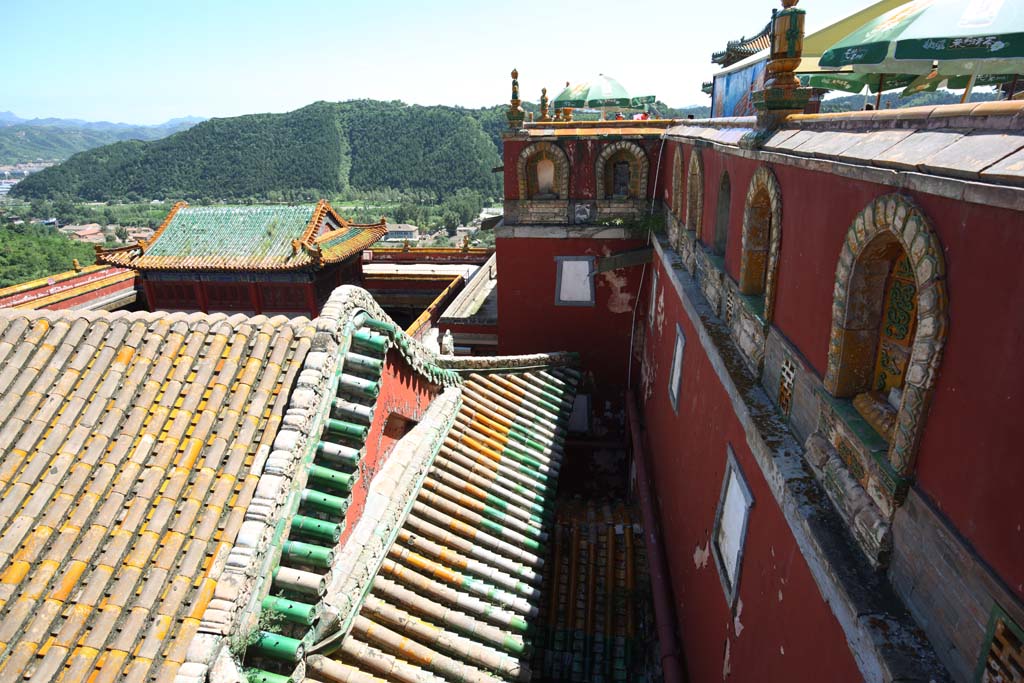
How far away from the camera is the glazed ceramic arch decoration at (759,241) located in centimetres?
481

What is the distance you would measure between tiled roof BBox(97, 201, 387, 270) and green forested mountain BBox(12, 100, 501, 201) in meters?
85.6

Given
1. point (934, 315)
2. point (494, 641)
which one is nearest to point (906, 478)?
point (934, 315)

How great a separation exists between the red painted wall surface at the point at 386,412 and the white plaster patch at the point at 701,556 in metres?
3.35

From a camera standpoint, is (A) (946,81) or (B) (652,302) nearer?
(A) (946,81)

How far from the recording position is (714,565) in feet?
18.2

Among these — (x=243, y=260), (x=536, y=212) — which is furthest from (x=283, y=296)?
(x=536, y=212)

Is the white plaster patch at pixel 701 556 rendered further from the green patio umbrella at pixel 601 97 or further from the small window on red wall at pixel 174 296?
the small window on red wall at pixel 174 296

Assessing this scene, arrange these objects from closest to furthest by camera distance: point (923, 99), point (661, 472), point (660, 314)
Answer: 1. point (661, 472)
2. point (660, 314)
3. point (923, 99)

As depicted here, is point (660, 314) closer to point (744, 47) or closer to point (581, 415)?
point (581, 415)

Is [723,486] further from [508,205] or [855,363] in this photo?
[508,205]

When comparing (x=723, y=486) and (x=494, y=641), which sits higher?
(x=723, y=486)

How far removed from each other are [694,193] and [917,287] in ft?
20.5

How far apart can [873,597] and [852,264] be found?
171cm

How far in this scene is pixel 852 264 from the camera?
326 cm
